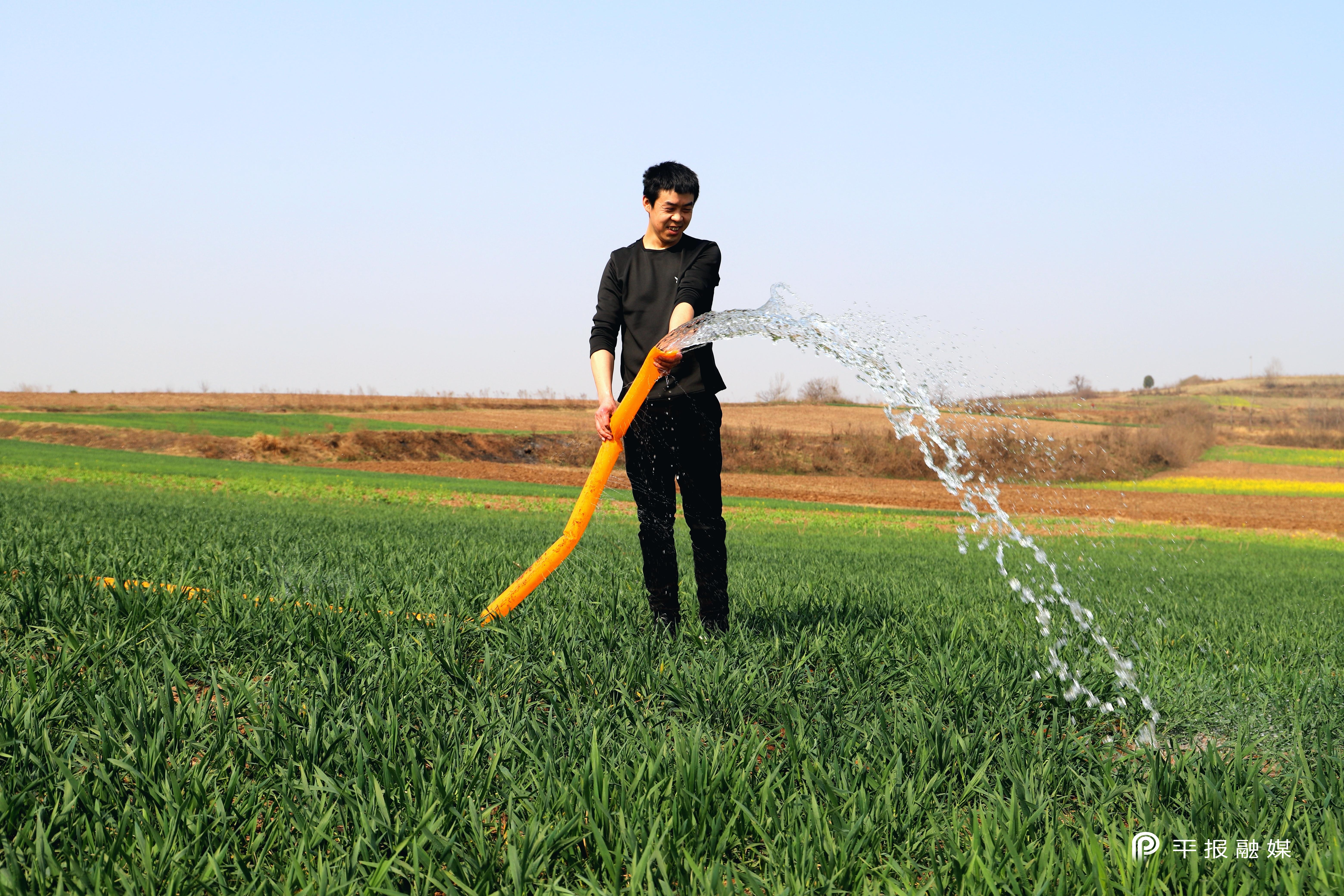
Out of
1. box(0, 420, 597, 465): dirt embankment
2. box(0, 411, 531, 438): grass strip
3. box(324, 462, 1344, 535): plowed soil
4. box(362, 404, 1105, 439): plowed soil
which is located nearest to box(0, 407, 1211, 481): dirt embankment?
box(0, 420, 597, 465): dirt embankment

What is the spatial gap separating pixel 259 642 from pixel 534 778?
6.66 feet

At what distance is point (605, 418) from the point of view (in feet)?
13.3

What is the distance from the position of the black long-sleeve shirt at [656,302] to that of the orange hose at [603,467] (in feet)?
0.68

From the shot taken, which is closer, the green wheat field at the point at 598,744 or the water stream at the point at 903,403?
the green wheat field at the point at 598,744

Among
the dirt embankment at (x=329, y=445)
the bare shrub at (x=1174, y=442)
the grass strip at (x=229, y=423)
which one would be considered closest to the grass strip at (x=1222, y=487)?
the bare shrub at (x=1174, y=442)

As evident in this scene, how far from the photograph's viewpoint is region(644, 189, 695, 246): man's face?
4.16 m

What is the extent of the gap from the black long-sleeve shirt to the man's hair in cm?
32

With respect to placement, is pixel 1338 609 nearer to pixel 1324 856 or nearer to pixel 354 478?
pixel 1324 856

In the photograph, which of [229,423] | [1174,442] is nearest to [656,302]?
[229,423]

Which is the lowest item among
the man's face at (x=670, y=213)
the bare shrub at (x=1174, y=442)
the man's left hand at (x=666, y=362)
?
the bare shrub at (x=1174, y=442)

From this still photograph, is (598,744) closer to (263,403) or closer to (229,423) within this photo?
(229,423)

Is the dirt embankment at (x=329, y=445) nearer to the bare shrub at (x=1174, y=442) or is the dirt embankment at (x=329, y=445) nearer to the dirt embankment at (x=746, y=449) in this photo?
the dirt embankment at (x=746, y=449)

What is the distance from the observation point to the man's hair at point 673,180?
163 inches

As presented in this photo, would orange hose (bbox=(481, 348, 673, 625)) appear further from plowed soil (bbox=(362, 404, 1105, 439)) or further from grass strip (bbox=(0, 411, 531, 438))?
grass strip (bbox=(0, 411, 531, 438))
